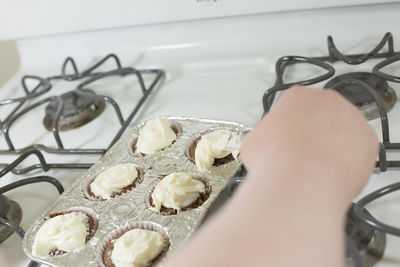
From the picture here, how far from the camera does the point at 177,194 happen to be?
2.04 feet

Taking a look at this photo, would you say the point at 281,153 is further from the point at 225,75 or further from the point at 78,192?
the point at 225,75

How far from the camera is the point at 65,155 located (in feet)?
2.68

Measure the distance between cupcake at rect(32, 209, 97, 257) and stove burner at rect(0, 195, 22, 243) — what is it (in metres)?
0.08

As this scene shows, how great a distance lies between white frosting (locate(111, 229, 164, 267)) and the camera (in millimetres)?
561

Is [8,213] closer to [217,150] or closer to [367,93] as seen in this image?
[217,150]

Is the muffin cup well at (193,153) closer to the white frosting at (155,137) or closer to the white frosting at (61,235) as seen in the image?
the white frosting at (155,137)

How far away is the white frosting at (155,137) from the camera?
0.73m

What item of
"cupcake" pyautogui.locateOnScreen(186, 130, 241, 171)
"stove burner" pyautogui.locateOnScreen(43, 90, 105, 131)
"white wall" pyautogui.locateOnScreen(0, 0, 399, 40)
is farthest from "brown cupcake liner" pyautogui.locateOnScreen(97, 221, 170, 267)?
"white wall" pyautogui.locateOnScreen(0, 0, 399, 40)

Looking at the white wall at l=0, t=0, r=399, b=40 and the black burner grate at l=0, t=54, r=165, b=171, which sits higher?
the white wall at l=0, t=0, r=399, b=40

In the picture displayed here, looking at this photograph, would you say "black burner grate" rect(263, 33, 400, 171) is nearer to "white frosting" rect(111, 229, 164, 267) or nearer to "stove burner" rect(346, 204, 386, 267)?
"stove burner" rect(346, 204, 386, 267)

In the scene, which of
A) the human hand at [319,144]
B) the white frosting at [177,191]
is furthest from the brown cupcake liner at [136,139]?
the human hand at [319,144]

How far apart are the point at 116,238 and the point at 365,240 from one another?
1.00ft

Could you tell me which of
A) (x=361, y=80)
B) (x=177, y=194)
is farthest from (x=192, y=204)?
(x=361, y=80)

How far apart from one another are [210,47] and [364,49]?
0.29m
